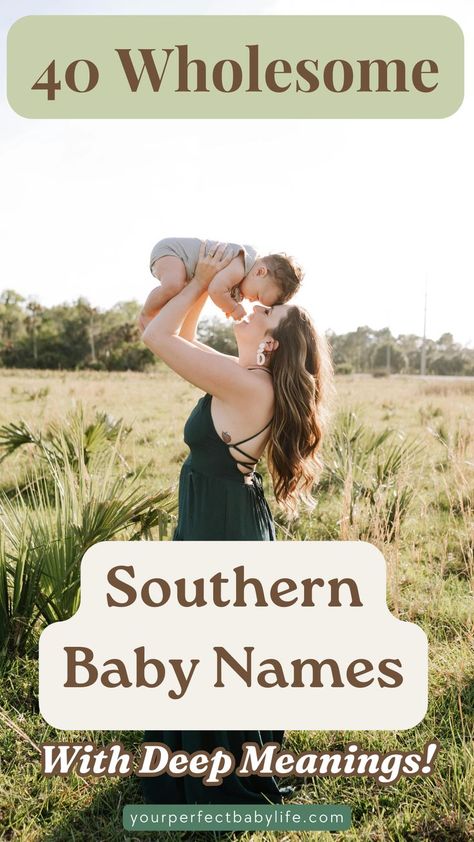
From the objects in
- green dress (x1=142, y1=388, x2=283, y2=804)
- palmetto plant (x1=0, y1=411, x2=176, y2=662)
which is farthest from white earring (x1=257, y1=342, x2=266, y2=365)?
palmetto plant (x1=0, y1=411, x2=176, y2=662)

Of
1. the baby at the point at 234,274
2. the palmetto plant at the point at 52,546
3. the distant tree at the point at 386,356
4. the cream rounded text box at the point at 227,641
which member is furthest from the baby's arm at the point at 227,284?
the distant tree at the point at 386,356

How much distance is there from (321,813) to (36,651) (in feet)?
6.14

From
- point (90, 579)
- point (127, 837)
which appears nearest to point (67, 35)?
point (90, 579)

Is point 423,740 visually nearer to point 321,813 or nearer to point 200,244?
point 321,813

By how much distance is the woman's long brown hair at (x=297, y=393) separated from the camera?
265 centimetres

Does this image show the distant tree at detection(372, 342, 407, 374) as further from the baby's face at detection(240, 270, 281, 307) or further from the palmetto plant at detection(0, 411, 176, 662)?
the baby's face at detection(240, 270, 281, 307)

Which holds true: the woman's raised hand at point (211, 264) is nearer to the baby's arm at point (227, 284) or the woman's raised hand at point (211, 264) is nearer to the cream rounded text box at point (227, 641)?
the baby's arm at point (227, 284)

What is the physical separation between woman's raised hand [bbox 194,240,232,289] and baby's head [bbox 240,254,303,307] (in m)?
0.12

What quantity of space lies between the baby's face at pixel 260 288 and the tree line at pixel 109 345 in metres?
41.7

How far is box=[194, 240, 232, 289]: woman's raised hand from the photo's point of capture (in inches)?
104

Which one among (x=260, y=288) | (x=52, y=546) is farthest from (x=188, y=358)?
(x=52, y=546)

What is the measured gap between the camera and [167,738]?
2869mm

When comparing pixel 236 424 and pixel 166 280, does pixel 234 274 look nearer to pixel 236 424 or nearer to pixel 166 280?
pixel 166 280

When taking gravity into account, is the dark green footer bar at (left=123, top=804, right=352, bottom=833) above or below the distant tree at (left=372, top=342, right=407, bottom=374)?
below
